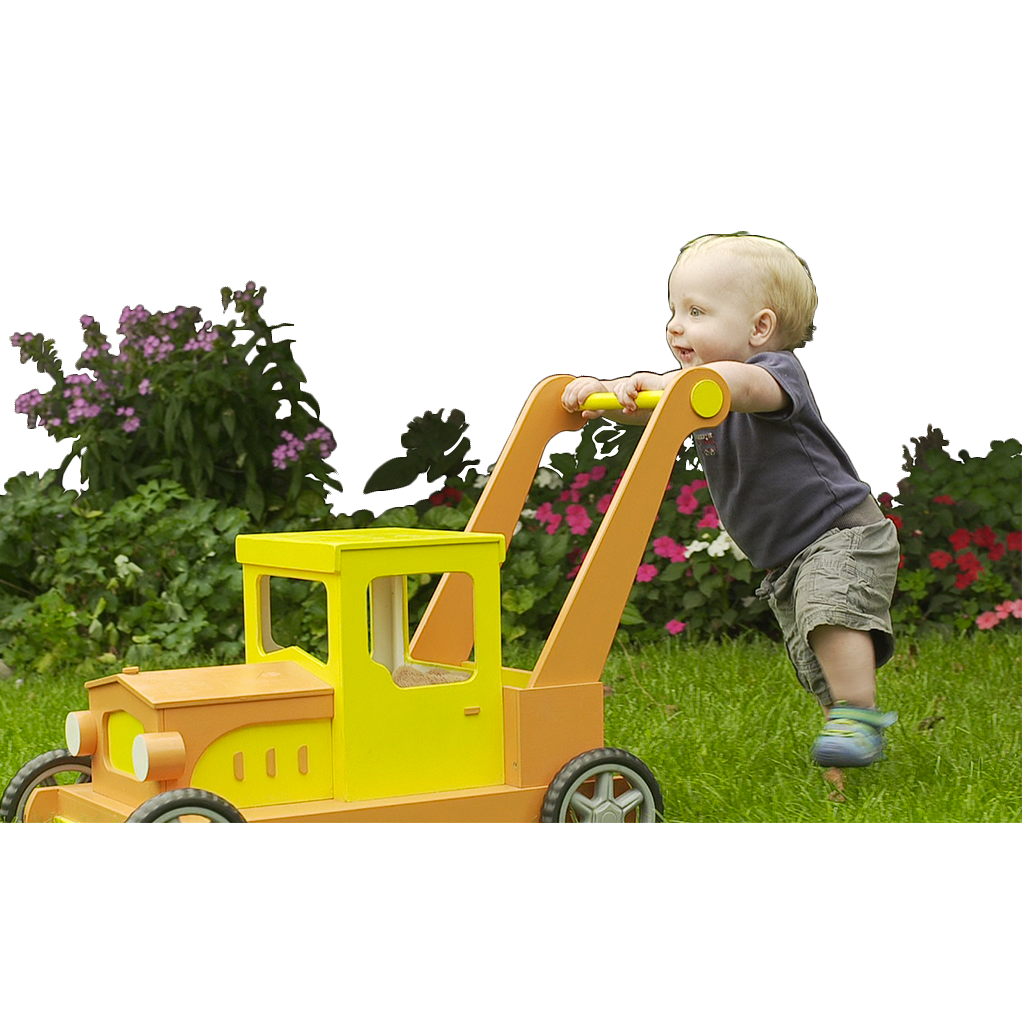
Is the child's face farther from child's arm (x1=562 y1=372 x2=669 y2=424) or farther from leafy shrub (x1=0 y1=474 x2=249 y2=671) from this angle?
leafy shrub (x1=0 y1=474 x2=249 y2=671)

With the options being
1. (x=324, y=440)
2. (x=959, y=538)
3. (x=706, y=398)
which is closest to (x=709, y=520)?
(x=959, y=538)

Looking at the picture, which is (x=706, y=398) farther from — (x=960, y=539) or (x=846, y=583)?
(x=960, y=539)

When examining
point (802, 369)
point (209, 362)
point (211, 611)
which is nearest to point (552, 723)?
point (802, 369)

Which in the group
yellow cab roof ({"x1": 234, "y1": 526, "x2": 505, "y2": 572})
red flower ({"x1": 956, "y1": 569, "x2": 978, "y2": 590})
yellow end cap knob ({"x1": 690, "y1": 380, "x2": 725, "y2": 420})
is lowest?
red flower ({"x1": 956, "y1": 569, "x2": 978, "y2": 590})

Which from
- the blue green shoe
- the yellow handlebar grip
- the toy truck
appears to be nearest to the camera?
the toy truck

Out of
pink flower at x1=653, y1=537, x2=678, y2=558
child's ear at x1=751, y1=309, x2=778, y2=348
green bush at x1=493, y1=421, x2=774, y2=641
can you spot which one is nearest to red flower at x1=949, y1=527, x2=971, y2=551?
green bush at x1=493, y1=421, x2=774, y2=641

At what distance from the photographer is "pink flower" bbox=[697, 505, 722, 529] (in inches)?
212

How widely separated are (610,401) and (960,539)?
266 cm

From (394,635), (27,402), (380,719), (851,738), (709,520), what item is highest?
(27,402)

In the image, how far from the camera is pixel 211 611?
5207mm

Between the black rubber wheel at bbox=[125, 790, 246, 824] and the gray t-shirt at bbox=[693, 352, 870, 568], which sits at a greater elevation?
the gray t-shirt at bbox=[693, 352, 870, 568]

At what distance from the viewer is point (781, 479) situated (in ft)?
11.0

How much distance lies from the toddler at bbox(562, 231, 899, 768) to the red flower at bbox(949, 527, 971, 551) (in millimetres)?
2206

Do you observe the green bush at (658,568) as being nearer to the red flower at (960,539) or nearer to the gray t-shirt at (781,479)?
the red flower at (960,539)
